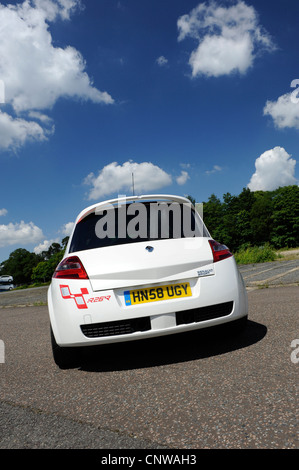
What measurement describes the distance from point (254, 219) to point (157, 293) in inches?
3139

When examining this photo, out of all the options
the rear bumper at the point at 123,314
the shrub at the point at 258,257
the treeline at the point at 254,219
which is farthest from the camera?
the treeline at the point at 254,219

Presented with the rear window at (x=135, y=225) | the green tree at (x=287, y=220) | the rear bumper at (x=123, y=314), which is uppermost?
the green tree at (x=287, y=220)

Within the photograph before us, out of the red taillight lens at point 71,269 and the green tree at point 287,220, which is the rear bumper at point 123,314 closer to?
the red taillight lens at point 71,269

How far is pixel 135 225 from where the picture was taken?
353 centimetres

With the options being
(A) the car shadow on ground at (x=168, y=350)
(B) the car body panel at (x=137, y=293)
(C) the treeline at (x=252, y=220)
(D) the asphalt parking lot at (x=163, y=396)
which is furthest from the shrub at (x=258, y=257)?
(C) the treeline at (x=252, y=220)

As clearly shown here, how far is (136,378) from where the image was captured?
2.87m

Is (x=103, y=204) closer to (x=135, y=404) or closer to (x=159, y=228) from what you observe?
(x=159, y=228)

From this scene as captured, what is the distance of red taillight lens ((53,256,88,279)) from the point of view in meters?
3.07

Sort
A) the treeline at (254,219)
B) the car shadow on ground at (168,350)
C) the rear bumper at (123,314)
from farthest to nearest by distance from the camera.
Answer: the treeline at (254,219)
the car shadow on ground at (168,350)
the rear bumper at (123,314)

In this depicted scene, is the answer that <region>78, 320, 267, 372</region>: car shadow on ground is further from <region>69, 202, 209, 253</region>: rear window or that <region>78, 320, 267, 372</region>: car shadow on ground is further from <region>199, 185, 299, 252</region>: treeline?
<region>199, 185, 299, 252</region>: treeline

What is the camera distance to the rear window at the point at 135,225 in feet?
11.2

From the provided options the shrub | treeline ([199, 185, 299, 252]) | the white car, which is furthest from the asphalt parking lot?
treeline ([199, 185, 299, 252])

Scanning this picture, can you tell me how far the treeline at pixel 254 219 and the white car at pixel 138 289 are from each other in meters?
55.9
